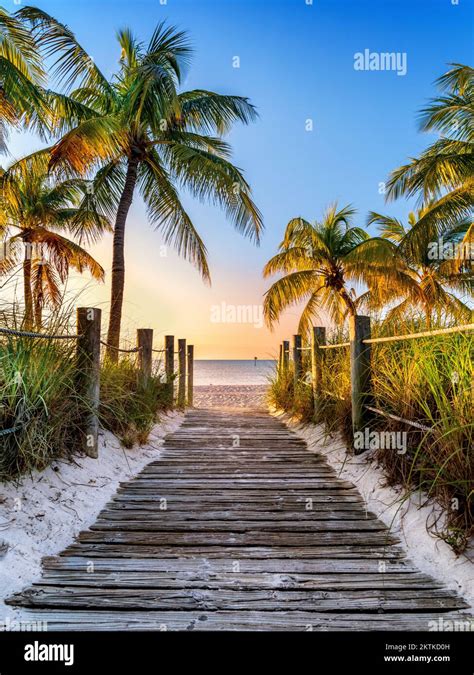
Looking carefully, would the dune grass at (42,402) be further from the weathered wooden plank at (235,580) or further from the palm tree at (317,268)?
the palm tree at (317,268)

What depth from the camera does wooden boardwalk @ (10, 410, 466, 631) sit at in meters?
1.78

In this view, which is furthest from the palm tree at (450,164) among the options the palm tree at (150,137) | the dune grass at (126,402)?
the dune grass at (126,402)

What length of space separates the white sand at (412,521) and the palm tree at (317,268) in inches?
347

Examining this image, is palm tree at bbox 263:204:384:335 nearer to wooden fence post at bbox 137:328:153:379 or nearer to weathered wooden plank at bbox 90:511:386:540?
wooden fence post at bbox 137:328:153:379

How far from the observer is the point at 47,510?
2576 mm

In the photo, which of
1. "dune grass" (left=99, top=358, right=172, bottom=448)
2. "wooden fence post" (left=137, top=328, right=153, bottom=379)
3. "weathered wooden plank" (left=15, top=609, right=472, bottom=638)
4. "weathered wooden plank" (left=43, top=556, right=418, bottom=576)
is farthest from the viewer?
"wooden fence post" (left=137, top=328, right=153, bottom=379)

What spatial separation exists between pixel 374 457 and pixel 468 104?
1153 cm

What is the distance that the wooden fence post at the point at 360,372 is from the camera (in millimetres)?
3930

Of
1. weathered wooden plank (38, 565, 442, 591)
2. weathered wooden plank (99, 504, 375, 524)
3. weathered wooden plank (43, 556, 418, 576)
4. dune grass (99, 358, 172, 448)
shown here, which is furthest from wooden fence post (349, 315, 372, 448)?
dune grass (99, 358, 172, 448)

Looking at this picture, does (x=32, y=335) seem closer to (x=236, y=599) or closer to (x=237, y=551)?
(x=237, y=551)

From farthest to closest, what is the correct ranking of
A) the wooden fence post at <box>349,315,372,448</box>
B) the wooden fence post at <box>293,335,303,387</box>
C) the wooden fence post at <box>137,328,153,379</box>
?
the wooden fence post at <box>293,335,303,387</box> → the wooden fence post at <box>137,328,153,379</box> → the wooden fence post at <box>349,315,372,448</box>

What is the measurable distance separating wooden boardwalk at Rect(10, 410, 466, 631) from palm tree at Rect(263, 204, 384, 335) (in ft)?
30.5

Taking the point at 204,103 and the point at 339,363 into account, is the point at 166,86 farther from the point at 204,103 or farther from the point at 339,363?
the point at 339,363

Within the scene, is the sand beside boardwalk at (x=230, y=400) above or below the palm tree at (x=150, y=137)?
below
